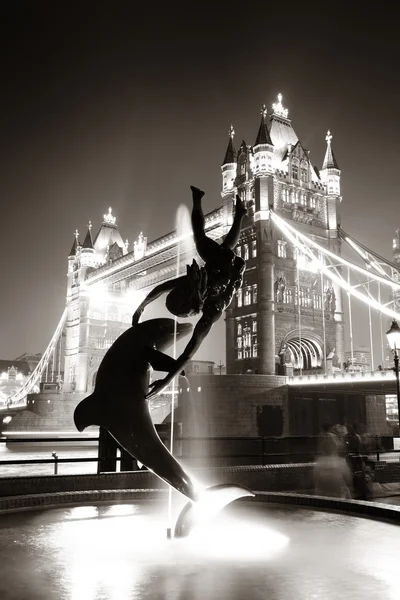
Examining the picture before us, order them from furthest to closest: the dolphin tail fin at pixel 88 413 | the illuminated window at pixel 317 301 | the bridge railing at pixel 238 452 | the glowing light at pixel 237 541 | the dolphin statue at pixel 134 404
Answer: the illuminated window at pixel 317 301, the bridge railing at pixel 238 452, the dolphin tail fin at pixel 88 413, the dolphin statue at pixel 134 404, the glowing light at pixel 237 541

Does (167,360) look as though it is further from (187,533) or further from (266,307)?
(266,307)

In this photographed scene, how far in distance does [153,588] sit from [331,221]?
50371mm

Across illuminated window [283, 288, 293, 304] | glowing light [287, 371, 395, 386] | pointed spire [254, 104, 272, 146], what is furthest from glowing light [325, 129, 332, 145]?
glowing light [287, 371, 395, 386]

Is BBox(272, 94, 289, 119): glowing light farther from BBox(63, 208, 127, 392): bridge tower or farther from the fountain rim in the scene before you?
the fountain rim

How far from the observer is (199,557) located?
5.39 meters

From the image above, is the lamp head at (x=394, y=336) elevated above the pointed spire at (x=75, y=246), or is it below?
below

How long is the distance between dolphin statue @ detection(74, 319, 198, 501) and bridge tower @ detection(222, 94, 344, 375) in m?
36.3

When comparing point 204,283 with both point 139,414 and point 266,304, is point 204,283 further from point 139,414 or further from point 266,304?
point 266,304

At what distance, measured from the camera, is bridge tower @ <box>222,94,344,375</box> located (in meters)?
45.4

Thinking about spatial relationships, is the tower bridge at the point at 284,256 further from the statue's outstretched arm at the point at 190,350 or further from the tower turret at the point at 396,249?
the tower turret at the point at 396,249

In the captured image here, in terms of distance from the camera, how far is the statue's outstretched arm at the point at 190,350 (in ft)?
20.4

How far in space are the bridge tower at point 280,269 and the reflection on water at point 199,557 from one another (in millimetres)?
35622

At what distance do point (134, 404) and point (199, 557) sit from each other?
5.72ft

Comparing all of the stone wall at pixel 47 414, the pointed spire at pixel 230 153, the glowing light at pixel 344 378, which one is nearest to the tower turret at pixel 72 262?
the stone wall at pixel 47 414
